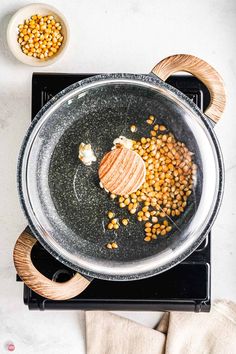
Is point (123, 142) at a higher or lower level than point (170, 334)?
higher

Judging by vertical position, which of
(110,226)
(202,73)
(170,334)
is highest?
(202,73)

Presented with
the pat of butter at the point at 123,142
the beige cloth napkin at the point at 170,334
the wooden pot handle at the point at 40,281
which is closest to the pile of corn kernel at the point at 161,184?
the pat of butter at the point at 123,142

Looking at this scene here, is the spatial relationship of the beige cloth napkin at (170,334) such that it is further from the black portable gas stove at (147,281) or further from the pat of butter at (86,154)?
the pat of butter at (86,154)

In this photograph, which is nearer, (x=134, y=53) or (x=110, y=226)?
(x=110, y=226)

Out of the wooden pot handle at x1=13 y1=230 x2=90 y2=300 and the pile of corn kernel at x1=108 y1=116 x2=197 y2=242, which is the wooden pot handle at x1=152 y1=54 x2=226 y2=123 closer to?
the pile of corn kernel at x1=108 y1=116 x2=197 y2=242

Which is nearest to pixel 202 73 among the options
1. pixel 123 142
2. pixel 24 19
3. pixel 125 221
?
pixel 123 142

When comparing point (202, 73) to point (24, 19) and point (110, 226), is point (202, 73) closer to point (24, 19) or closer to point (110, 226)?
point (110, 226)
